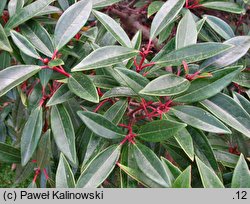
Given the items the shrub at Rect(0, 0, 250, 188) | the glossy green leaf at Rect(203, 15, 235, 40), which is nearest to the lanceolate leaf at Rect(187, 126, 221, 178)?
the shrub at Rect(0, 0, 250, 188)

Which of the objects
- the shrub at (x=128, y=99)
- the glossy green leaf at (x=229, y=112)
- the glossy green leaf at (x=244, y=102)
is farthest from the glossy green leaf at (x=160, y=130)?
the glossy green leaf at (x=244, y=102)

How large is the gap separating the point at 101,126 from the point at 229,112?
0.29 metres

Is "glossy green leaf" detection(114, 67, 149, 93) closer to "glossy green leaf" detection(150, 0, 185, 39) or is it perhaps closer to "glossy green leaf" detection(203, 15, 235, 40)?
"glossy green leaf" detection(150, 0, 185, 39)

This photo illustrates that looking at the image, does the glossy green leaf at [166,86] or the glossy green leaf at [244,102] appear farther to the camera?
the glossy green leaf at [244,102]

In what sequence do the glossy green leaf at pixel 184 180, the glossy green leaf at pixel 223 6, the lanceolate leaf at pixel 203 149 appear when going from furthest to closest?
the glossy green leaf at pixel 223 6 < the lanceolate leaf at pixel 203 149 < the glossy green leaf at pixel 184 180

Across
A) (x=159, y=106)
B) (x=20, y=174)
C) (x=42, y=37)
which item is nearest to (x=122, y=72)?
(x=159, y=106)

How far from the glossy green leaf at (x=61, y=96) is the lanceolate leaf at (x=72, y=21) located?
3.9 inches

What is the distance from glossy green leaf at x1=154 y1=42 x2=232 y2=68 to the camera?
769mm

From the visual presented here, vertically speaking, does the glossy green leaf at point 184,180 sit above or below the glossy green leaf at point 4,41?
below

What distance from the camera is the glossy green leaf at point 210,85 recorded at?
2.53ft

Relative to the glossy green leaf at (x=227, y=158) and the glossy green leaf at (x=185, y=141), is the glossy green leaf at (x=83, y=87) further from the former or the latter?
the glossy green leaf at (x=227, y=158)

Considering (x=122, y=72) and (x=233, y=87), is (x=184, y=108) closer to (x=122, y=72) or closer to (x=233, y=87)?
(x=122, y=72)

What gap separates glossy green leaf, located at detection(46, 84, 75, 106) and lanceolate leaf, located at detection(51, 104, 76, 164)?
0.05m

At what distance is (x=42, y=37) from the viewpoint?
2.92ft
